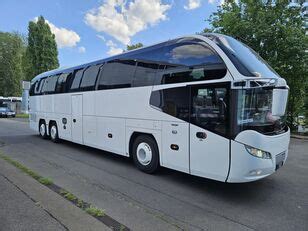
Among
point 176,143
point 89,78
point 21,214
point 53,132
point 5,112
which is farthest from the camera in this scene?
point 5,112

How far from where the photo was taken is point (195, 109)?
486 cm

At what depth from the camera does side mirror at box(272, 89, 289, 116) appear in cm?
435

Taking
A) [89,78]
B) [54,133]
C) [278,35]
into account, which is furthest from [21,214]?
[278,35]

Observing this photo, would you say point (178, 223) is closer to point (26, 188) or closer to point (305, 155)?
point (26, 188)

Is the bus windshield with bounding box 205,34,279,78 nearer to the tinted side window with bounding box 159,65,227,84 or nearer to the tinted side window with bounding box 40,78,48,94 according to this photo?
the tinted side window with bounding box 159,65,227,84

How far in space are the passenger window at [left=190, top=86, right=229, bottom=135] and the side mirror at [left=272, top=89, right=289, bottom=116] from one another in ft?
2.82

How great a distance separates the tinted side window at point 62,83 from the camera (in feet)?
32.4

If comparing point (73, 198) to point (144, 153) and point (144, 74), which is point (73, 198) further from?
point (144, 74)

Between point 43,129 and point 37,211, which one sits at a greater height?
point 43,129

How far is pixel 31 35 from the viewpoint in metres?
36.1

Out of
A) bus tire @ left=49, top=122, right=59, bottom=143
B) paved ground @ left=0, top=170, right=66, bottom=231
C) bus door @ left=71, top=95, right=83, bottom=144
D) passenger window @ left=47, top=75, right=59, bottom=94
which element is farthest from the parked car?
paved ground @ left=0, top=170, right=66, bottom=231

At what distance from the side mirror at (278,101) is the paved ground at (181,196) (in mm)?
1631

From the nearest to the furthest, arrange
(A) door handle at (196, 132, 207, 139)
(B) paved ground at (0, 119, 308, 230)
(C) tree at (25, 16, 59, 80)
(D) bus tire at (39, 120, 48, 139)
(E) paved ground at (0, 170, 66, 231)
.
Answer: (E) paved ground at (0, 170, 66, 231) → (B) paved ground at (0, 119, 308, 230) → (A) door handle at (196, 132, 207, 139) → (D) bus tire at (39, 120, 48, 139) → (C) tree at (25, 16, 59, 80)

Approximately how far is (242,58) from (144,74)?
8.08ft
